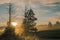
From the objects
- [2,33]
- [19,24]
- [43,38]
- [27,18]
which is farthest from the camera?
[27,18]

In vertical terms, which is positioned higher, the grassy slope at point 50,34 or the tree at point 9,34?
the tree at point 9,34

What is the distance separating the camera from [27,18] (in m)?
73.2

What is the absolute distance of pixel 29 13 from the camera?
74250mm

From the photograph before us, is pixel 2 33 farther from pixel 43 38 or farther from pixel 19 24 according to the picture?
pixel 43 38

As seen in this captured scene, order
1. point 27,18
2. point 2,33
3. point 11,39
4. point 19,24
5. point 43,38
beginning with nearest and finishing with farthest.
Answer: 1. point 11,39
2. point 2,33
3. point 19,24
4. point 43,38
5. point 27,18

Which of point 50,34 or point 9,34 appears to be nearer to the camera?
point 9,34

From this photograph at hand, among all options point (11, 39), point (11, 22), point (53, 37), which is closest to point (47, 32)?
point (53, 37)

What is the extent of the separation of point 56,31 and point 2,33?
2072 centimetres

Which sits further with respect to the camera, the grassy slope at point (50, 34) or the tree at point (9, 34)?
the grassy slope at point (50, 34)

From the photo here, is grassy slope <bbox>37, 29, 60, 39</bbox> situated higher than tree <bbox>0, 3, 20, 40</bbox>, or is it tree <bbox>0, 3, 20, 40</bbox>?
tree <bbox>0, 3, 20, 40</bbox>

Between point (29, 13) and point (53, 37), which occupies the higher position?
point (29, 13)

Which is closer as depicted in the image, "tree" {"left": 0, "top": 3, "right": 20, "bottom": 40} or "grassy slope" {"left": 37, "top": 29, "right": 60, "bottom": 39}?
"tree" {"left": 0, "top": 3, "right": 20, "bottom": 40}

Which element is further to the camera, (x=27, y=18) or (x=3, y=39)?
(x=27, y=18)

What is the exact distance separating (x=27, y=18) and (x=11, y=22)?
13.6 metres
